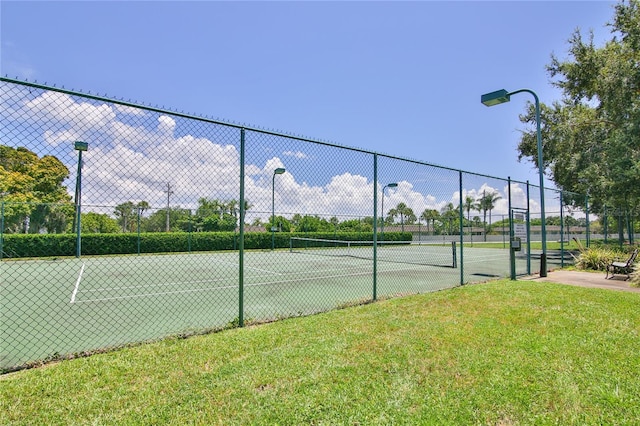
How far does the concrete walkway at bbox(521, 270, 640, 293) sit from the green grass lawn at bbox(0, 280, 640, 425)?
13.2ft

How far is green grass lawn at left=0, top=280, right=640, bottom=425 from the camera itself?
2479 mm

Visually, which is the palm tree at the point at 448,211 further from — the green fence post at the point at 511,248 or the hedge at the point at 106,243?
the hedge at the point at 106,243

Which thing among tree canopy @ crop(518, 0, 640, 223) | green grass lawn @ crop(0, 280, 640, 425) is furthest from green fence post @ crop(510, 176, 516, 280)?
tree canopy @ crop(518, 0, 640, 223)

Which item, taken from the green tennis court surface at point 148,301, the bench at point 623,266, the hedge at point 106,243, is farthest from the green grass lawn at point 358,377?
the hedge at point 106,243

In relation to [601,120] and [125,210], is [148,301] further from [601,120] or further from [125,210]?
[601,120]

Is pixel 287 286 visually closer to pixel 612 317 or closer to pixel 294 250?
pixel 612 317

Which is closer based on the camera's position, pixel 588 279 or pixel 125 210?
pixel 125 210

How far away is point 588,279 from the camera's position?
359 inches

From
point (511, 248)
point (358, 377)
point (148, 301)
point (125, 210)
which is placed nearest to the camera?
point (358, 377)

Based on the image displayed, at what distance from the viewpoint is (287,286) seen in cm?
859

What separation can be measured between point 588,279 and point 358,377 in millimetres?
9397

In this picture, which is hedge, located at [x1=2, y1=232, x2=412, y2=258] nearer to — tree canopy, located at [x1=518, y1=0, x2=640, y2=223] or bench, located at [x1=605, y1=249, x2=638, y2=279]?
bench, located at [x1=605, y1=249, x2=638, y2=279]

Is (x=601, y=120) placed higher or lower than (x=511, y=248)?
higher

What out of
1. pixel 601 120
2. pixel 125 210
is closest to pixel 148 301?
pixel 125 210
